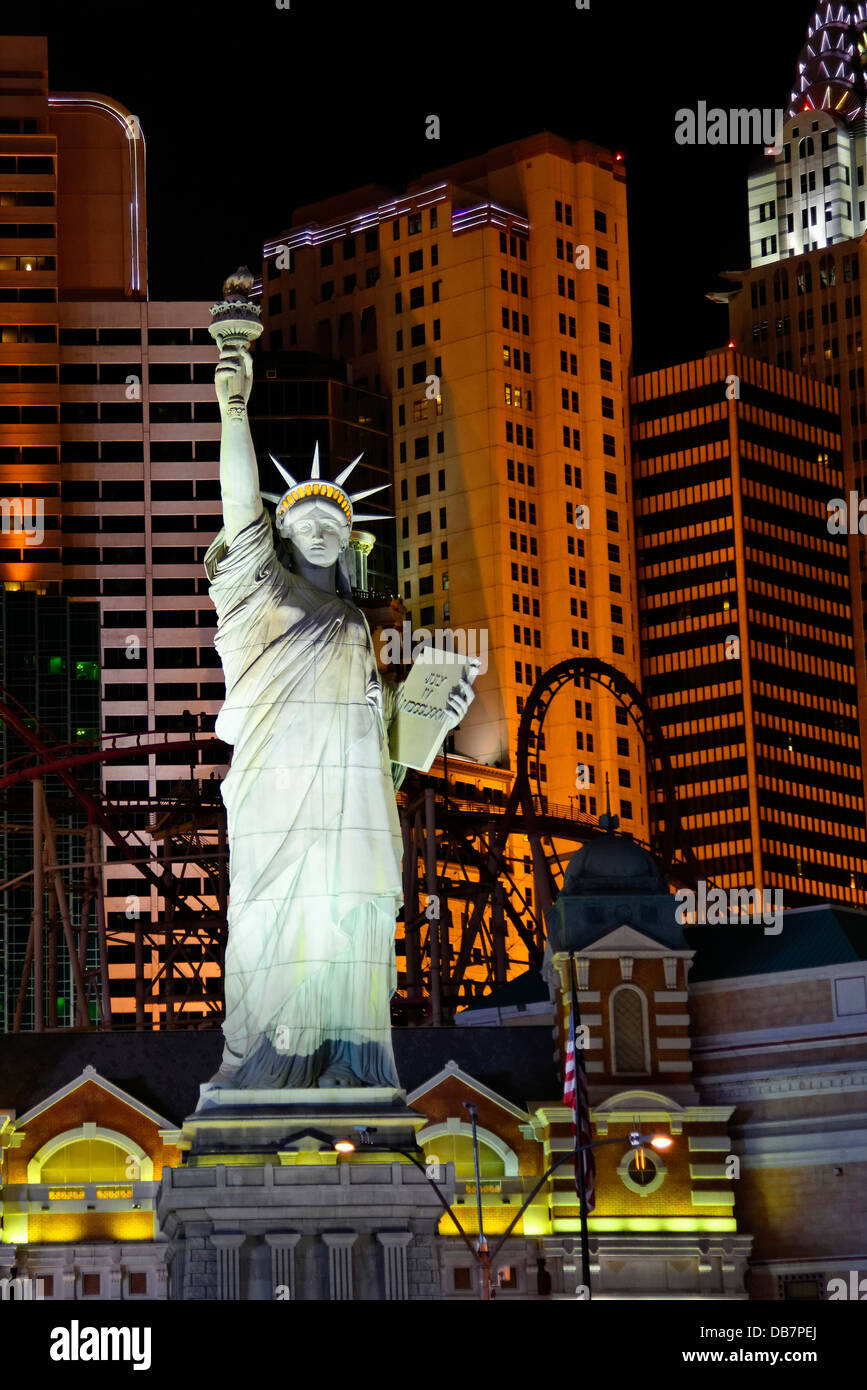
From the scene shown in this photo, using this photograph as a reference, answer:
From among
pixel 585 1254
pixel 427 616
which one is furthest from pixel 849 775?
pixel 585 1254

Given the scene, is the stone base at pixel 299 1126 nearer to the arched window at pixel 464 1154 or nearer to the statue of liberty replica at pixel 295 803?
the statue of liberty replica at pixel 295 803

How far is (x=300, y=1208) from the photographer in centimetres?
3541

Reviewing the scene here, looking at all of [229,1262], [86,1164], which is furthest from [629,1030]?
[229,1262]

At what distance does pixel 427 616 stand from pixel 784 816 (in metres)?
24.5

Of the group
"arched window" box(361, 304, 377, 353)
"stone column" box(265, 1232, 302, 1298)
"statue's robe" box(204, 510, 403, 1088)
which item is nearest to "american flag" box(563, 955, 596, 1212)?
"statue's robe" box(204, 510, 403, 1088)

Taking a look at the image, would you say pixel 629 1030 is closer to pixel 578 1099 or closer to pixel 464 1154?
pixel 464 1154

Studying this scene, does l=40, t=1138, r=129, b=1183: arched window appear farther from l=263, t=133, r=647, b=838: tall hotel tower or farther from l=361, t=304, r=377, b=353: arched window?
l=361, t=304, r=377, b=353: arched window

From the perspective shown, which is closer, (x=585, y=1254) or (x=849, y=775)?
(x=585, y=1254)

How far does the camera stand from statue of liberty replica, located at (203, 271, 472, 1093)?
121ft

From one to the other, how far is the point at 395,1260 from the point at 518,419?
123m

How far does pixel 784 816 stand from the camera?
157m

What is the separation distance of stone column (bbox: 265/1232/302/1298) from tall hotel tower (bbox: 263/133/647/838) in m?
114

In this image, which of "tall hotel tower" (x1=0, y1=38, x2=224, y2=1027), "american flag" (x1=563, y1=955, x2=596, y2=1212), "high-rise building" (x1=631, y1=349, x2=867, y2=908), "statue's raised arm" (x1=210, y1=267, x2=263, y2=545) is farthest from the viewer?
"high-rise building" (x1=631, y1=349, x2=867, y2=908)
